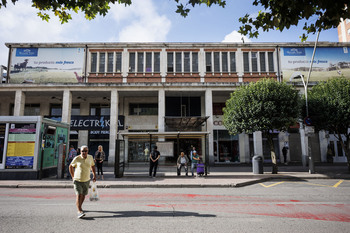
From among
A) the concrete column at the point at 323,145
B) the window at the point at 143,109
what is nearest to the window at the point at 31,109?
the window at the point at 143,109

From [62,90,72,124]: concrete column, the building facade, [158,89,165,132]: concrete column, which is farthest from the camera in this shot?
the building facade

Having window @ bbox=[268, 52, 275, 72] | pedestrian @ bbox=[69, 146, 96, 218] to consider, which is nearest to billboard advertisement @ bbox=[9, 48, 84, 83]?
pedestrian @ bbox=[69, 146, 96, 218]

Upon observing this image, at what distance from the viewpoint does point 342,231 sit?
4531 millimetres

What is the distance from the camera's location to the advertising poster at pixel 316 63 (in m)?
22.6

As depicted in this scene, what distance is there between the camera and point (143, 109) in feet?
81.3

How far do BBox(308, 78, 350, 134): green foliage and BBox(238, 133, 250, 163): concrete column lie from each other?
808cm

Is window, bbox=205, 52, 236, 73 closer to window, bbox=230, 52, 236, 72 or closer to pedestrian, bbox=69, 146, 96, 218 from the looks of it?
window, bbox=230, 52, 236, 72

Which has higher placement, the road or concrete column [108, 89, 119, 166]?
concrete column [108, 89, 119, 166]

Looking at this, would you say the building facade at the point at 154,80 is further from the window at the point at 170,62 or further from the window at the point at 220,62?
the window at the point at 220,62

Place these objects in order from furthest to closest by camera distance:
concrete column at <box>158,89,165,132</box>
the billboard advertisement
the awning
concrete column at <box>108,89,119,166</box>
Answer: the billboard advertisement
concrete column at <box>158,89,165,132</box>
the awning
concrete column at <box>108,89,119,166</box>

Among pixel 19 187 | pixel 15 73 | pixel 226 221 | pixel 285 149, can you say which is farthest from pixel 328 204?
pixel 15 73

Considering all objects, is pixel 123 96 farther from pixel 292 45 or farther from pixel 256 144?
pixel 292 45

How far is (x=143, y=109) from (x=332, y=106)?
17.2m

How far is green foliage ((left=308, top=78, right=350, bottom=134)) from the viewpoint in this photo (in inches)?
577
